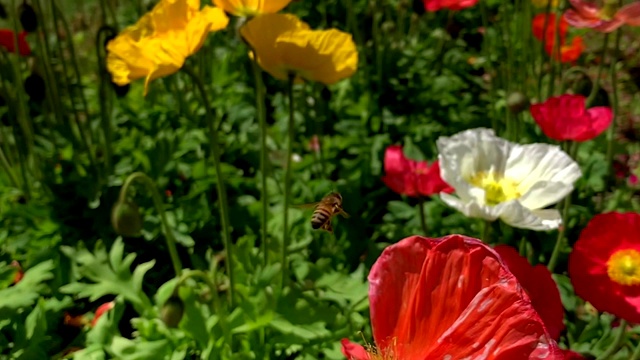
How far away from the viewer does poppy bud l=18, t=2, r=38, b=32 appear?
169 cm

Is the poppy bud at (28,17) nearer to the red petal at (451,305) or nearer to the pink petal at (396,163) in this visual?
the pink petal at (396,163)

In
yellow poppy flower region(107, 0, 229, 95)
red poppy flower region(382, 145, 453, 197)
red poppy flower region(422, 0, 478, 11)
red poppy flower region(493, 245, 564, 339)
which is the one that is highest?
yellow poppy flower region(107, 0, 229, 95)

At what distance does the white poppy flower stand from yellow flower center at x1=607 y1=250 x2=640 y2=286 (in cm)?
11

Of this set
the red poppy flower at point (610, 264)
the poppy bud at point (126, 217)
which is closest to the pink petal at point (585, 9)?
the red poppy flower at point (610, 264)

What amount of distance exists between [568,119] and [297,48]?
0.55 m

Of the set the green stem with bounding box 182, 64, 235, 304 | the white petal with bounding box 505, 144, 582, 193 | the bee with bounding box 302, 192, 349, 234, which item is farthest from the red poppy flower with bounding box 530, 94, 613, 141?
the green stem with bounding box 182, 64, 235, 304

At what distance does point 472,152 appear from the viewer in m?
1.16

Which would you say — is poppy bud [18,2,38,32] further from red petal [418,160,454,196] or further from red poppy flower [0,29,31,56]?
red petal [418,160,454,196]

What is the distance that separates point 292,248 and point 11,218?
27.8 inches

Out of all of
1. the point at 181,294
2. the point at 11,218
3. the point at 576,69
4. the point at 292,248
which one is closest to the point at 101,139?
the point at 11,218

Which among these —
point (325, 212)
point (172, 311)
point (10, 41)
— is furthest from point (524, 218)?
point (10, 41)

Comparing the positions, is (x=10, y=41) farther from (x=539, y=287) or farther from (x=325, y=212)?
(x=539, y=287)

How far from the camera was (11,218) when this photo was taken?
1616mm

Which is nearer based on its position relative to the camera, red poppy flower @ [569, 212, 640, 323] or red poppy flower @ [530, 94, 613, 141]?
red poppy flower @ [569, 212, 640, 323]
